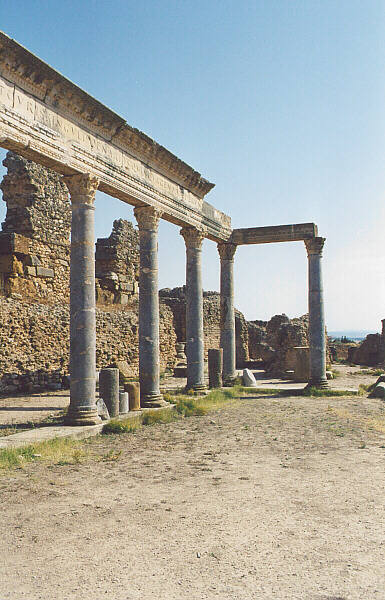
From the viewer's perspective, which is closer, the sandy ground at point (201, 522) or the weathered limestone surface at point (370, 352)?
the sandy ground at point (201, 522)

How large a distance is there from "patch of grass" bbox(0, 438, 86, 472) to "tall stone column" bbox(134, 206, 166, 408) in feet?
14.3

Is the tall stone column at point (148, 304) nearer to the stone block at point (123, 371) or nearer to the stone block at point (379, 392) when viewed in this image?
the stone block at point (123, 371)

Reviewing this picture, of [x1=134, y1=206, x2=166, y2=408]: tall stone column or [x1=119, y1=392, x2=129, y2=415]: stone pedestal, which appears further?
[x1=134, y1=206, x2=166, y2=408]: tall stone column

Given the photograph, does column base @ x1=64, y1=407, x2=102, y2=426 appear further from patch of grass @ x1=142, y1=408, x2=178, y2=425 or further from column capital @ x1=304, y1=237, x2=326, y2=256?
column capital @ x1=304, y1=237, x2=326, y2=256

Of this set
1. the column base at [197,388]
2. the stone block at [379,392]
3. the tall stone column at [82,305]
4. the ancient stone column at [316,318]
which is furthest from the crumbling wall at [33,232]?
the stone block at [379,392]

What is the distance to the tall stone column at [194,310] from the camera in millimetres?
14945

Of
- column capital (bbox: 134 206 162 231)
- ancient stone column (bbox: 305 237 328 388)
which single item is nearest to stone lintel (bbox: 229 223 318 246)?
ancient stone column (bbox: 305 237 328 388)

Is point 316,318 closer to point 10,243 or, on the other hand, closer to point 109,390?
point 109,390

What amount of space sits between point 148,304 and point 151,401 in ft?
7.67

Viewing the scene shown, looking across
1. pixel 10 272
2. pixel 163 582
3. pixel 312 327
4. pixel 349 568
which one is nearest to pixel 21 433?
pixel 163 582

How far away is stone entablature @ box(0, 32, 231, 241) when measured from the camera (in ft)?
27.0

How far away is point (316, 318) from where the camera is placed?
1670 centimetres

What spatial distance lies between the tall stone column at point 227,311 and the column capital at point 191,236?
2926 millimetres

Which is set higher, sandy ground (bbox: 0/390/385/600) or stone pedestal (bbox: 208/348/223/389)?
stone pedestal (bbox: 208/348/223/389)
